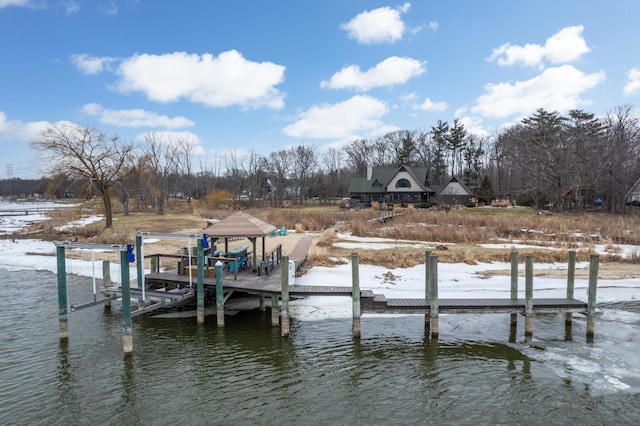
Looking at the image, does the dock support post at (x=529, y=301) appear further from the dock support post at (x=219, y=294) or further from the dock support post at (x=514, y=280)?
the dock support post at (x=219, y=294)

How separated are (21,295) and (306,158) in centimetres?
7240

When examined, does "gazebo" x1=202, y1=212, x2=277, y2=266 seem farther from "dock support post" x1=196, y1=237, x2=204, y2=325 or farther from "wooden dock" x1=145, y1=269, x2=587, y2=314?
"wooden dock" x1=145, y1=269, x2=587, y2=314

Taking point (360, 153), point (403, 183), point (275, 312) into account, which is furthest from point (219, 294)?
point (360, 153)

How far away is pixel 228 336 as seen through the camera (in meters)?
11.4

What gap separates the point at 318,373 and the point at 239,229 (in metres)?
5.38

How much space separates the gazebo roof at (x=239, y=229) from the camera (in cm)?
1275

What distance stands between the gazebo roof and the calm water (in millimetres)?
2601

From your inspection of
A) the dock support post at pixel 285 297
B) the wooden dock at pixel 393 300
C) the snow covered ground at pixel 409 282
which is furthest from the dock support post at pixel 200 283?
the snow covered ground at pixel 409 282

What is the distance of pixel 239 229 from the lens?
12977mm

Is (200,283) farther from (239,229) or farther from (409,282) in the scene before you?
(409,282)

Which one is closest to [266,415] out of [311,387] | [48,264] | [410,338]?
[311,387]

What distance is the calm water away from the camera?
7684 mm

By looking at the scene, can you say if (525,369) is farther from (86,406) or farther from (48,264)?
(48,264)

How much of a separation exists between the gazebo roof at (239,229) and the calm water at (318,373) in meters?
2.60
